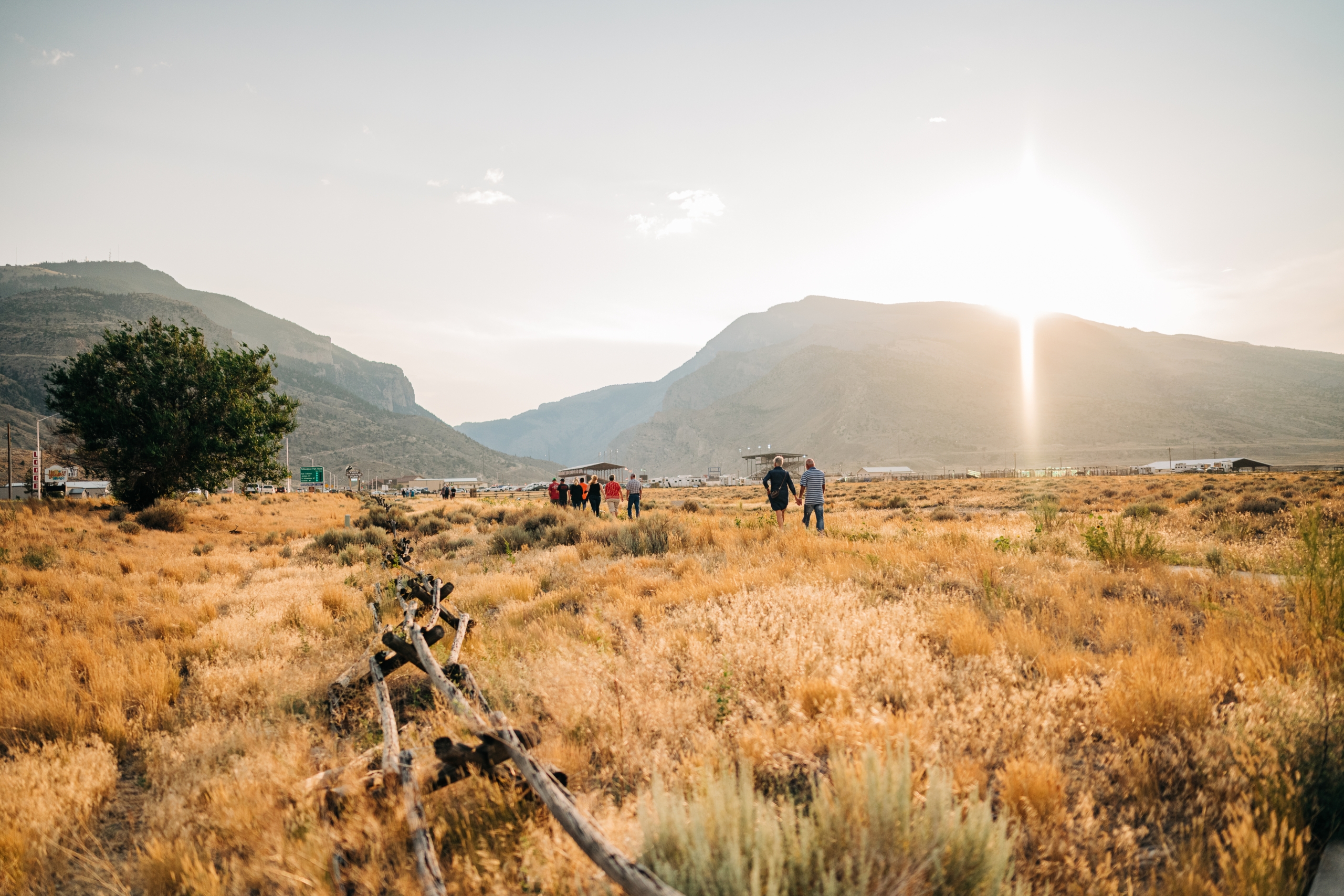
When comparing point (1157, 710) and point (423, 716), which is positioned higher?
point (1157, 710)

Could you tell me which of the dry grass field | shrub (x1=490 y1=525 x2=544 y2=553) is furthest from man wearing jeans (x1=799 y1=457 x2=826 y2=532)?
shrub (x1=490 y1=525 x2=544 y2=553)

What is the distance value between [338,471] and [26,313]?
2495 inches

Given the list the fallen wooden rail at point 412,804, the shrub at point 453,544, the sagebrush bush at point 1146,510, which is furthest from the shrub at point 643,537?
the sagebrush bush at point 1146,510

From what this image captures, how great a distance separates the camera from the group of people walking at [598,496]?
2062 cm

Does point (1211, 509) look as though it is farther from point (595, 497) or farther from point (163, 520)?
point (163, 520)

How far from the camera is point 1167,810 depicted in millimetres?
2732

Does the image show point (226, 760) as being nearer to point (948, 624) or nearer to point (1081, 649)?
point (948, 624)

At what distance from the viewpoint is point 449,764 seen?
9.78ft

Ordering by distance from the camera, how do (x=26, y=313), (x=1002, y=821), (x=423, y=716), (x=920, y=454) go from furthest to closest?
(x=920, y=454), (x=26, y=313), (x=423, y=716), (x=1002, y=821)

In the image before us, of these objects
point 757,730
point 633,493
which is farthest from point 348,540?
point 757,730

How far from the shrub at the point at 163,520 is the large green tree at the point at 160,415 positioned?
1.96 metres

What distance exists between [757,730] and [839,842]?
1.15 meters

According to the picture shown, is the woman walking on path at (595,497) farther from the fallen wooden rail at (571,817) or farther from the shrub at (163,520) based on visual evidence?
the fallen wooden rail at (571,817)

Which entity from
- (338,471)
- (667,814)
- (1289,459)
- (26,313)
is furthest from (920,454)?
(26,313)
